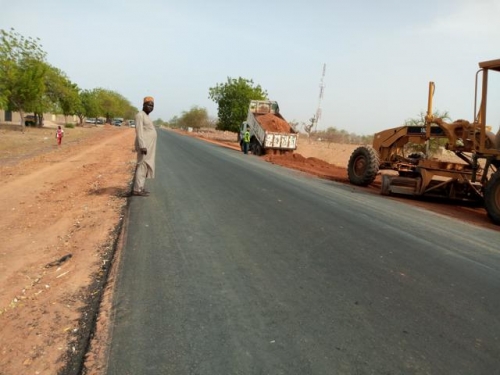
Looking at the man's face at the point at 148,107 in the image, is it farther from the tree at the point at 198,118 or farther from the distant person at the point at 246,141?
the tree at the point at 198,118

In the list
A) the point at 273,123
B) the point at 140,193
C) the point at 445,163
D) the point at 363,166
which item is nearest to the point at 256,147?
the point at 273,123

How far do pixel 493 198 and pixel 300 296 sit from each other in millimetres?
7032

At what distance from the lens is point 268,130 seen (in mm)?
26297

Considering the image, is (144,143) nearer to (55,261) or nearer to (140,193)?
(140,193)

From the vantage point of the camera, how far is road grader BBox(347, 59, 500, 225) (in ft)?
30.6

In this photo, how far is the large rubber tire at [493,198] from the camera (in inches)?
342

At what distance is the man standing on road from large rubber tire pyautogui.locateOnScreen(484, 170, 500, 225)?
7.23m

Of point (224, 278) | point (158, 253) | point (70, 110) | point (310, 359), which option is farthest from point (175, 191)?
point (70, 110)

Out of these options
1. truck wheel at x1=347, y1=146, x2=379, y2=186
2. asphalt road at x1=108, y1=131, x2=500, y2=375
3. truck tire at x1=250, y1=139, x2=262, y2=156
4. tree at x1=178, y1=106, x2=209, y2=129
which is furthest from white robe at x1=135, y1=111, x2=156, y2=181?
tree at x1=178, y1=106, x2=209, y2=129

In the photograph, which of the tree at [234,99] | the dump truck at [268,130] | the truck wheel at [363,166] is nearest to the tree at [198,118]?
the tree at [234,99]

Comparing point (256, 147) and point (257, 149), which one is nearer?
point (257, 149)

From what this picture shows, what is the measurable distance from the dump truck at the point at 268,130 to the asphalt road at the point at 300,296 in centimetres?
1885

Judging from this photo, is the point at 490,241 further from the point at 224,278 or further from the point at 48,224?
the point at 48,224

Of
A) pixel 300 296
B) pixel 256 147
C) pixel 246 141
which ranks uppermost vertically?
pixel 246 141
